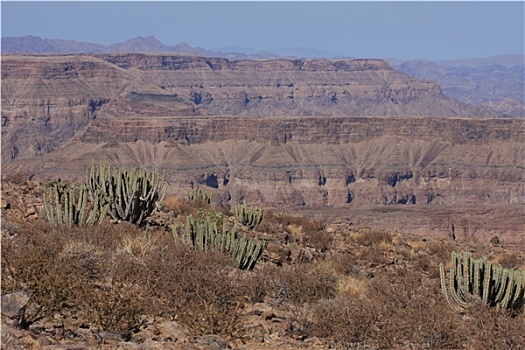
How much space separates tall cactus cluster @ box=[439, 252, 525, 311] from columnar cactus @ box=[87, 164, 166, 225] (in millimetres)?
6660

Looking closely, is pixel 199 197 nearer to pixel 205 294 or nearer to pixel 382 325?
Answer: pixel 205 294

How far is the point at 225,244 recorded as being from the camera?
12898 millimetres

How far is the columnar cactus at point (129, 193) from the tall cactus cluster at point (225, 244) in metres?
2.72

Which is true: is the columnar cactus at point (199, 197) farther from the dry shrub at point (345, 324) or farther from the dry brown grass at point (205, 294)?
the dry shrub at point (345, 324)

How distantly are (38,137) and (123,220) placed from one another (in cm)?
17813

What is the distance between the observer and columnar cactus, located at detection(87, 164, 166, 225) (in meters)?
15.6

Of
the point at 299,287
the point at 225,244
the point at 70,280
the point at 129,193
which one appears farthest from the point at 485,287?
the point at 129,193

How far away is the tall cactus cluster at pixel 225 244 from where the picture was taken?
12648 millimetres

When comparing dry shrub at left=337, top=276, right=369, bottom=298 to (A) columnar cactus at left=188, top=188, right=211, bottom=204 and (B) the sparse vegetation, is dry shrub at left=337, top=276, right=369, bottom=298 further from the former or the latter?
(A) columnar cactus at left=188, top=188, right=211, bottom=204

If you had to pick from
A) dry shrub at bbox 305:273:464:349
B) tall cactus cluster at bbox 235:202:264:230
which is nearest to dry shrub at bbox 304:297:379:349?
dry shrub at bbox 305:273:464:349

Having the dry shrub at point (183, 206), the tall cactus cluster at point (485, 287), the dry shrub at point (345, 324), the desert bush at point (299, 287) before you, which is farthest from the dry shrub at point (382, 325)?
the dry shrub at point (183, 206)

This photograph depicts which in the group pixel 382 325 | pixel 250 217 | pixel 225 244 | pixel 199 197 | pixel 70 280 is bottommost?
pixel 199 197

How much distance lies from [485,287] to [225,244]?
4.23 m

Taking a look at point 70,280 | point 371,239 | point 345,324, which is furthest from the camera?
point 371,239
